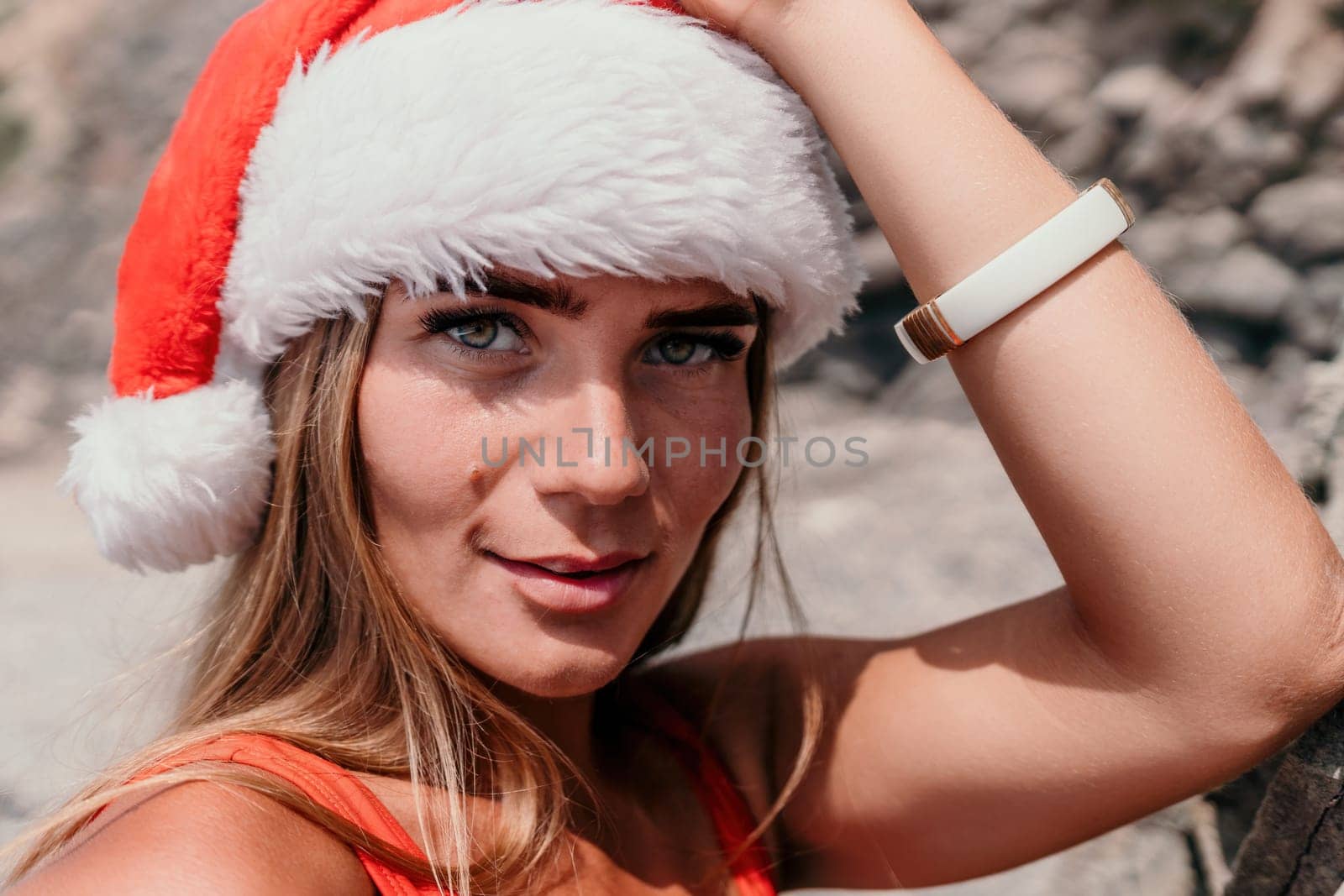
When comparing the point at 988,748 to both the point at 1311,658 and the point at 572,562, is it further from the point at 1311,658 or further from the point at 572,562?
the point at 572,562

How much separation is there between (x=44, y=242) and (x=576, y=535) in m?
2.97

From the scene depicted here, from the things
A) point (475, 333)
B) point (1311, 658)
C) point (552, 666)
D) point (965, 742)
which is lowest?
point (965, 742)

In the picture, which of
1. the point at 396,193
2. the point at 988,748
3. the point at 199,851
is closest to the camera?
the point at 199,851

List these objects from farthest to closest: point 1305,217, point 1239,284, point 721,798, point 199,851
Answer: point 1239,284 → point 1305,217 → point 721,798 → point 199,851

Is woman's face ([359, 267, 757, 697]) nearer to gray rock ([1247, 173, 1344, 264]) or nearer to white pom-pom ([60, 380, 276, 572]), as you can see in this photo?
white pom-pom ([60, 380, 276, 572])

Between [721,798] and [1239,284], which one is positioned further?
[1239,284]

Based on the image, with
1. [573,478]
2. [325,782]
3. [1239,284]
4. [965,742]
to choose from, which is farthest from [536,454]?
[1239,284]

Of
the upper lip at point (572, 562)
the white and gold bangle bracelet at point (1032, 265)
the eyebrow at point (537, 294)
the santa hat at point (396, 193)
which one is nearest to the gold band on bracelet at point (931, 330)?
the white and gold bangle bracelet at point (1032, 265)

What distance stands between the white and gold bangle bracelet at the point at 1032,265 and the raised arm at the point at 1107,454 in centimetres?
2

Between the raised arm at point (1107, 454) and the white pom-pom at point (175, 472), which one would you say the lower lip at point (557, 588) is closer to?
the white pom-pom at point (175, 472)

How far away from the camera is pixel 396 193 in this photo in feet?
3.43

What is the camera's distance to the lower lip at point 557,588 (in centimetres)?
112

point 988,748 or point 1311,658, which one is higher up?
point 1311,658

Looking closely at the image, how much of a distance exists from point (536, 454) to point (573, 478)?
0.05m
